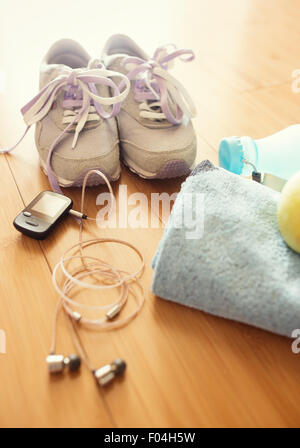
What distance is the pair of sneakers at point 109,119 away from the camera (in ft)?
2.16

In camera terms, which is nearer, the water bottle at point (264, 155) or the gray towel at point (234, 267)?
the gray towel at point (234, 267)

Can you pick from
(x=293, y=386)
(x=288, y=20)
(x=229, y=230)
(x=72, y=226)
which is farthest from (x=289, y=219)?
(x=288, y=20)

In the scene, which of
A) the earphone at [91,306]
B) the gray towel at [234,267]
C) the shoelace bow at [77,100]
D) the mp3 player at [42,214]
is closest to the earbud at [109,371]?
the earphone at [91,306]

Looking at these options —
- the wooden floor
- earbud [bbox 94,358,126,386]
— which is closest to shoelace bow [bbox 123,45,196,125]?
the wooden floor

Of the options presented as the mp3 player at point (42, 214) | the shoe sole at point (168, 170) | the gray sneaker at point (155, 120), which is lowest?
the shoe sole at point (168, 170)

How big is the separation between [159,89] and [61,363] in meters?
0.50

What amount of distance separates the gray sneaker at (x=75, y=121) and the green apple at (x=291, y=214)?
0.97ft

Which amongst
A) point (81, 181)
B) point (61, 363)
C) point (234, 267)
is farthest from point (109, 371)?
point (81, 181)

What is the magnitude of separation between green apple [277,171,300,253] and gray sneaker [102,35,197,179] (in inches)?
8.5

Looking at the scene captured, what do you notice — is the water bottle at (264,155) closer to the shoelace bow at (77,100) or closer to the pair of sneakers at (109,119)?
the pair of sneakers at (109,119)

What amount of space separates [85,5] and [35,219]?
994mm
